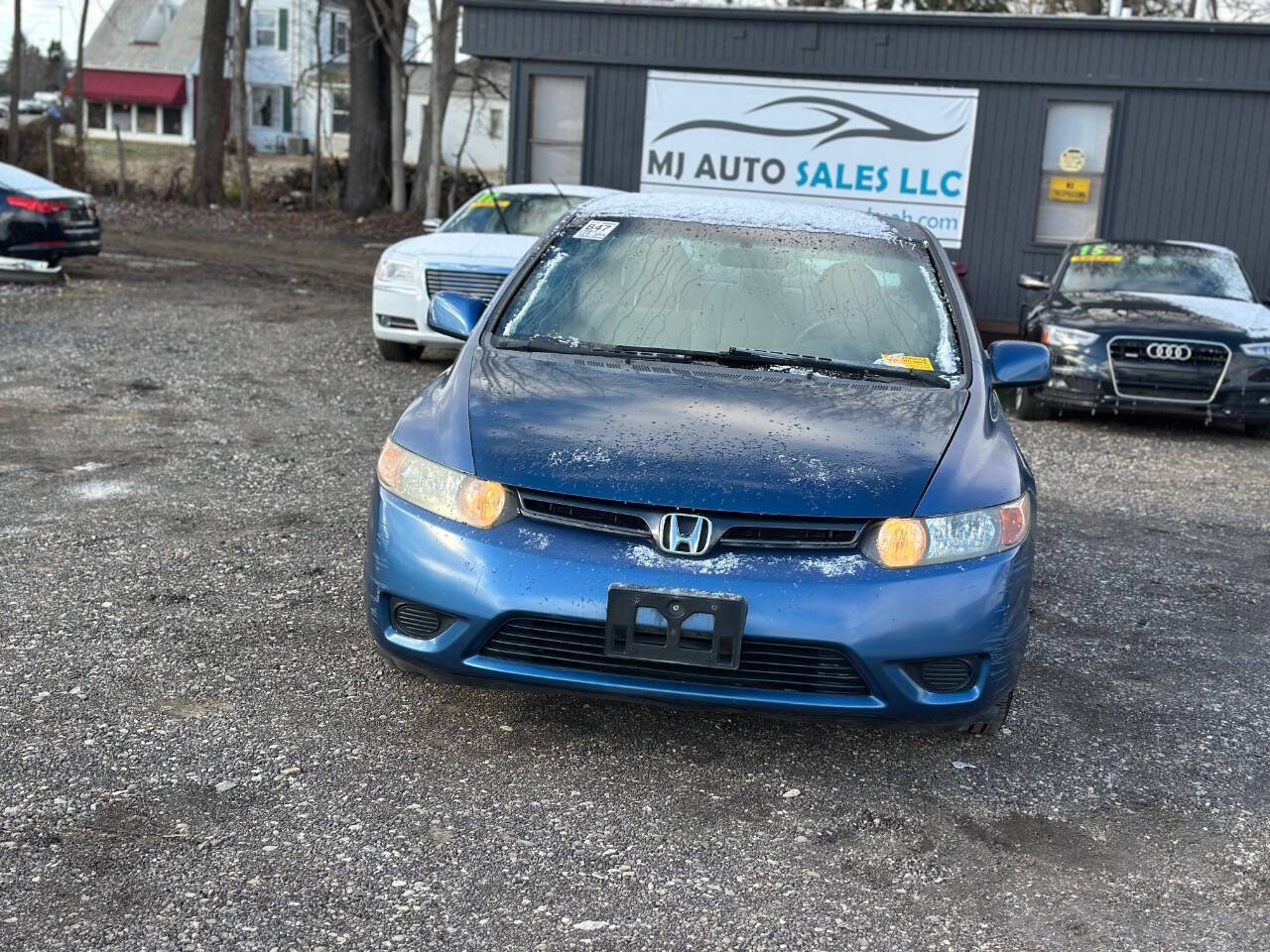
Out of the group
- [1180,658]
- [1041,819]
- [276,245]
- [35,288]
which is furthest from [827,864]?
[276,245]

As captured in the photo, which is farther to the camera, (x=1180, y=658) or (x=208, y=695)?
(x=1180, y=658)

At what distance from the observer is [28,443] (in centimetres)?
829

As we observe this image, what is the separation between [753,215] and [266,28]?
56.2 metres

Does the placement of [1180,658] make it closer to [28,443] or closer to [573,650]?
[573,650]

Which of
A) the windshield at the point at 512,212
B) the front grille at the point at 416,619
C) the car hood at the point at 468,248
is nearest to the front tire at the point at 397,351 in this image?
the car hood at the point at 468,248

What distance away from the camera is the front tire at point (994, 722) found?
13.5 feet

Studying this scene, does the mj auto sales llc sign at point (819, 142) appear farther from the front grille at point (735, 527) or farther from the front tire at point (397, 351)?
the front grille at point (735, 527)

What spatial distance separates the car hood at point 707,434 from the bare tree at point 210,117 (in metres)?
27.4

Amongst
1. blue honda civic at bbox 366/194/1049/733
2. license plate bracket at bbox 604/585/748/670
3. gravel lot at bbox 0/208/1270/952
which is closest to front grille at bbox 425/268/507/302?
gravel lot at bbox 0/208/1270/952

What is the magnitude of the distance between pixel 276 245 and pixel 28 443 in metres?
16.5

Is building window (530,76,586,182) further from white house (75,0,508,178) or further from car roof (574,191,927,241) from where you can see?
white house (75,0,508,178)

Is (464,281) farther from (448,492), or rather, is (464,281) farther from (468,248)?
(448,492)

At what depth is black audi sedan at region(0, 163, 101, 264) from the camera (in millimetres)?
16062

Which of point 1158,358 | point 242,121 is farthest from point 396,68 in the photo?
point 1158,358
